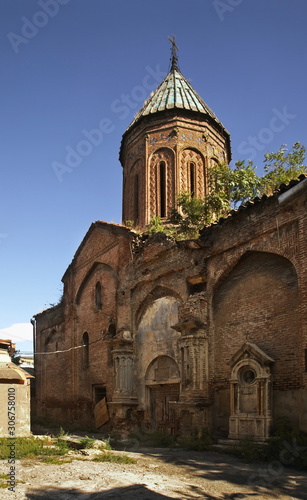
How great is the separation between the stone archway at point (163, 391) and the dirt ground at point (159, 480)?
3.66 metres

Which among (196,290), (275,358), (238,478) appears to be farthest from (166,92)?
(238,478)

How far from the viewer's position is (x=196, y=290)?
1355 centimetres

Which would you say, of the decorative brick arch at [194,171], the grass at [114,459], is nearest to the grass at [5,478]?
the grass at [114,459]

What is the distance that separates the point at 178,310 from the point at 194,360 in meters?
1.70

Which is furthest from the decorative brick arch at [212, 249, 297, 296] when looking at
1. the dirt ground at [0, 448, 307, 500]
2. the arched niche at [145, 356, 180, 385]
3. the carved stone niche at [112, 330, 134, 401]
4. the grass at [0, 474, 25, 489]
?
the grass at [0, 474, 25, 489]

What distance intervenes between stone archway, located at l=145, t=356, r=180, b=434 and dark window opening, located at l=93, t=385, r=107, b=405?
352 cm

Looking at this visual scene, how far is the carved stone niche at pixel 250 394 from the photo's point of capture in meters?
10.1

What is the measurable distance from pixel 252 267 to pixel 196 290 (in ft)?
7.90

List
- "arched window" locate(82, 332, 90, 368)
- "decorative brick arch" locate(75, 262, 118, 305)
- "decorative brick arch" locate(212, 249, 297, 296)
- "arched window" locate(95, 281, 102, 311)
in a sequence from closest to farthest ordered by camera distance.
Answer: "decorative brick arch" locate(212, 249, 297, 296) → "decorative brick arch" locate(75, 262, 118, 305) → "arched window" locate(95, 281, 102, 311) → "arched window" locate(82, 332, 90, 368)

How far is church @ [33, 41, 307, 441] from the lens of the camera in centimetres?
1032

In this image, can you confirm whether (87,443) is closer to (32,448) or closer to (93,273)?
(32,448)

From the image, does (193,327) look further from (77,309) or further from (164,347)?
(77,309)

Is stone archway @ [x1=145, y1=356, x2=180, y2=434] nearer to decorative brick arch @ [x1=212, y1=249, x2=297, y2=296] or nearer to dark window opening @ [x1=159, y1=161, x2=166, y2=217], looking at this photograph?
decorative brick arch @ [x1=212, y1=249, x2=297, y2=296]

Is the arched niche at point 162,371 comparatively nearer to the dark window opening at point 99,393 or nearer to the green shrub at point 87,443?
the green shrub at point 87,443
